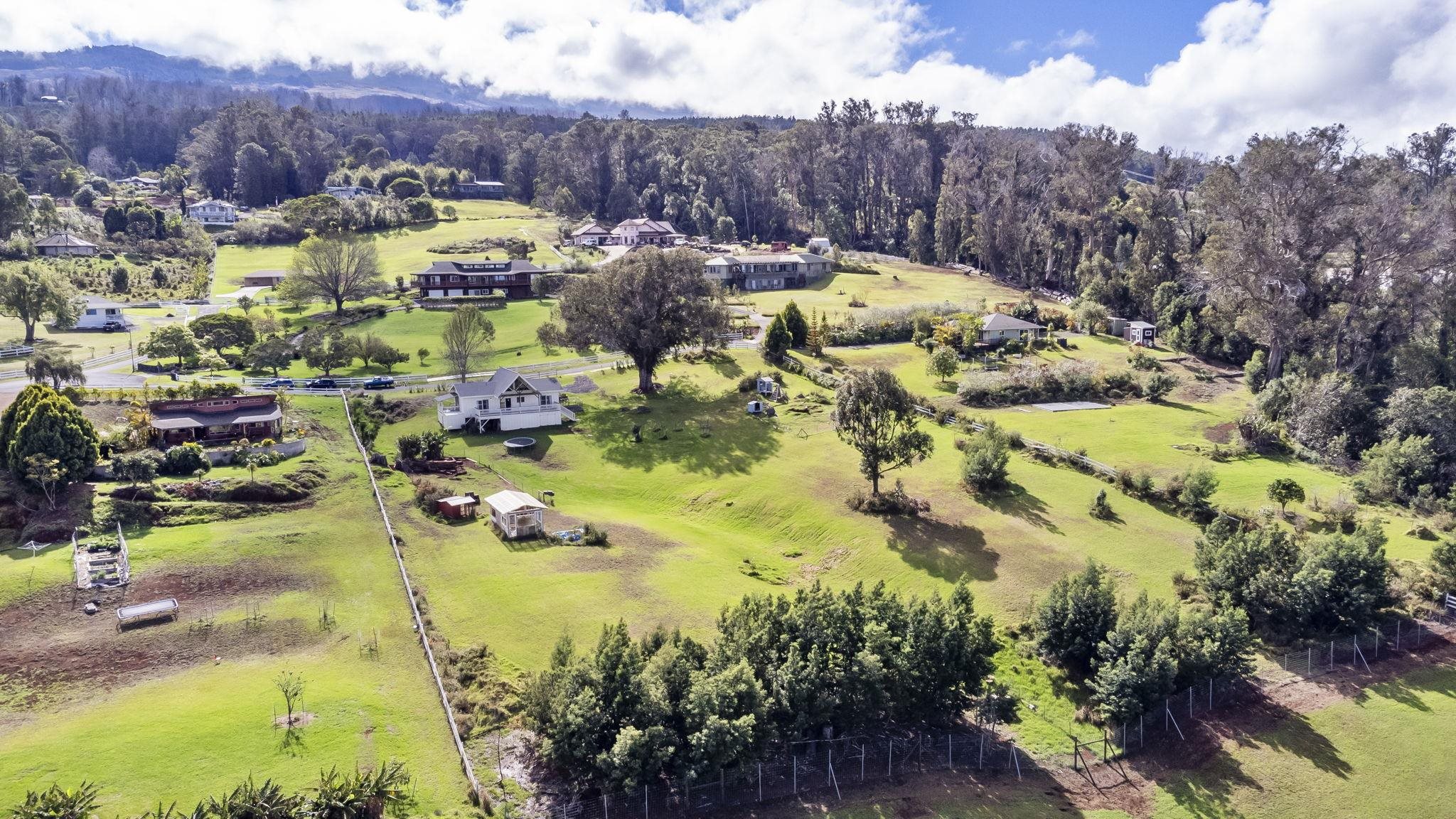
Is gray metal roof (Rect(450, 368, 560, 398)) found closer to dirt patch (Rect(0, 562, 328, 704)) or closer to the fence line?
the fence line

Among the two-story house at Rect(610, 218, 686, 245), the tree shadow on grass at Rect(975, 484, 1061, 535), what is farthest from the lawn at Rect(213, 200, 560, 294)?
the tree shadow on grass at Rect(975, 484, 1061, 535)

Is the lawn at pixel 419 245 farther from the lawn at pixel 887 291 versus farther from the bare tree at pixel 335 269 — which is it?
the lawn at pixel 887 291

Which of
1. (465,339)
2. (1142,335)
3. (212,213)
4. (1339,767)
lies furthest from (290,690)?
(212,213)

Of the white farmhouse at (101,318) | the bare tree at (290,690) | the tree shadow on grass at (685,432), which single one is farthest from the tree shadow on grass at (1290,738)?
the white farmhouse at (101,318)

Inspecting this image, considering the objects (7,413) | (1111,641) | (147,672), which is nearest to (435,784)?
(147,672)

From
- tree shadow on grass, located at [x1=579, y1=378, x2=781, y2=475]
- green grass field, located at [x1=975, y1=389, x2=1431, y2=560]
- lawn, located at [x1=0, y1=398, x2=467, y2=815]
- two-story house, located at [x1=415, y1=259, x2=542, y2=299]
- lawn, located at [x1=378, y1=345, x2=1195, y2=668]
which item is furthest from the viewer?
two-story house, located at [x1=415, y1=259, x2=542, y2=299]

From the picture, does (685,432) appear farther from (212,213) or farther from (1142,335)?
(212,213)

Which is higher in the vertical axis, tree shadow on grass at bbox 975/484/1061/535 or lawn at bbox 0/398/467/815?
tree shadow on grass at bbox 975/484/1061/535
